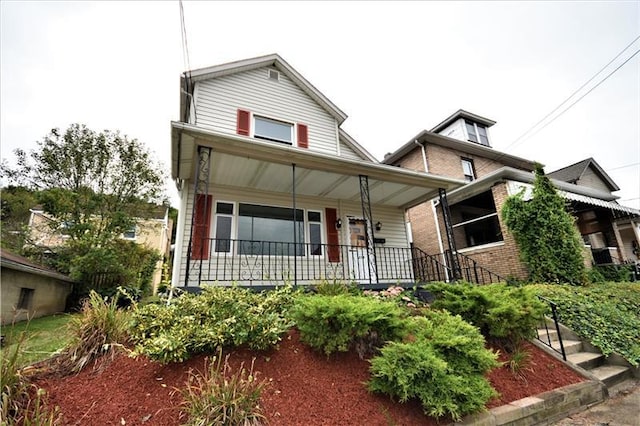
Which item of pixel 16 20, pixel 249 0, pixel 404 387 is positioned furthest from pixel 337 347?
pixel 249 0

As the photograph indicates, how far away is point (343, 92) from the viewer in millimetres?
12820

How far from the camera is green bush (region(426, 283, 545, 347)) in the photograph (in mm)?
3752

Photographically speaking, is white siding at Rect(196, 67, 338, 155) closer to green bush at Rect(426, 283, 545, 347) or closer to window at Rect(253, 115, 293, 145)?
window at Rect(253, 115, 293, 145)

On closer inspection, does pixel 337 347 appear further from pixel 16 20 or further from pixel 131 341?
pixel 16 20

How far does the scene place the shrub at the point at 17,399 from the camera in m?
2.09

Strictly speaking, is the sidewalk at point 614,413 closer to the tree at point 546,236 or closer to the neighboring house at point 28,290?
the tree at point 546,236

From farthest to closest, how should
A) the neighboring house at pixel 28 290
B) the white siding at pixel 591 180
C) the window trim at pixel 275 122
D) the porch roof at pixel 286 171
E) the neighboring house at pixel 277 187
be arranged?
the white siding at pixel 591 180, the window trim at pixel 275 122, the neighboring house at pixel 28 290, the neighboring house at pixel 277 187, the porch roof at pixel 286 171

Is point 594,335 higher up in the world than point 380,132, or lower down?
lower down

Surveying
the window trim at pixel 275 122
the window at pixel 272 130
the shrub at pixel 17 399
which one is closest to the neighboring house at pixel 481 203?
the window trim at pixel 275 122

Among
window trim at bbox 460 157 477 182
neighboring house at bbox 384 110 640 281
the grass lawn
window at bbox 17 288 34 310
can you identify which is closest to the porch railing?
neighboring house at bbox 384 110 640 281

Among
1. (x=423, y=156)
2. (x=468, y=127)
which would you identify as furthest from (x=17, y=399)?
(x=468, y=127)

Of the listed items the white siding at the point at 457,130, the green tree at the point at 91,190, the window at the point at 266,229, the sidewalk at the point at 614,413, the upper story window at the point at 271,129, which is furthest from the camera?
the white siding at the point at 457,130

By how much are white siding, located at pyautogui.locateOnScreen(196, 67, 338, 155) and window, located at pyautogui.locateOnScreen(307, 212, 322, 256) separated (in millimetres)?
2629

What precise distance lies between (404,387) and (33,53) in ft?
25.6
